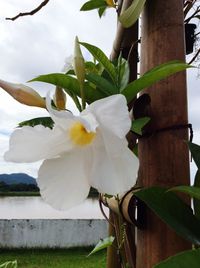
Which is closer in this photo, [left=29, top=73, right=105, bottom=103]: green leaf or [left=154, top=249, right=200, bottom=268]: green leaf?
[left=154, top=249, right=200, bottom=268]: green leaf

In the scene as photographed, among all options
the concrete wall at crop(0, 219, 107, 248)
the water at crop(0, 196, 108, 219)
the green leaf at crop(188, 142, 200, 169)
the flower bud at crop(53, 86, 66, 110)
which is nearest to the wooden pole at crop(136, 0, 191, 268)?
the green leaf at crop(188, 142, 200, 169)

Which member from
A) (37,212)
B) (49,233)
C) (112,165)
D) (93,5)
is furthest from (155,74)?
(37,212)

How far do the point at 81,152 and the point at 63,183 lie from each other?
31 mm

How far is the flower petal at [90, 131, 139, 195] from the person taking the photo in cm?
27

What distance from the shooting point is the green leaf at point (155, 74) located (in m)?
0.41

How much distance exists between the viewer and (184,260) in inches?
13.2

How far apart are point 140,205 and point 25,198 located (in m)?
7.24

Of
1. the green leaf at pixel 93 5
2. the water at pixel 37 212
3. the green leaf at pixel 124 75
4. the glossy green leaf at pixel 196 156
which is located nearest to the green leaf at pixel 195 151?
the glossy green leaf at pixel 196 156

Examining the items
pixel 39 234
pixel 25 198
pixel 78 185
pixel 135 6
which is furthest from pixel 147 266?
pixel 25 198

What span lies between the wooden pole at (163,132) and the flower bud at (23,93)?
159 millimetres

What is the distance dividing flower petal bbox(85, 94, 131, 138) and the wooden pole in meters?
0.21

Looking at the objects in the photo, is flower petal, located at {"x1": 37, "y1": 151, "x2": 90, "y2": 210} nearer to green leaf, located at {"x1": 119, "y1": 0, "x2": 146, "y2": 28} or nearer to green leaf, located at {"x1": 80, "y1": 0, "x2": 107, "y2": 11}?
green leaf, located at {"x1": 119, "y1": 0, "x2": 146, "y2": 28}

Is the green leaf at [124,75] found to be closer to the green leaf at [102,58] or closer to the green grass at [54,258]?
the green leaf at [102,58]

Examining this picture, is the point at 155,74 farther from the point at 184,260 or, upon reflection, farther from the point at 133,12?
the point at 184,260
